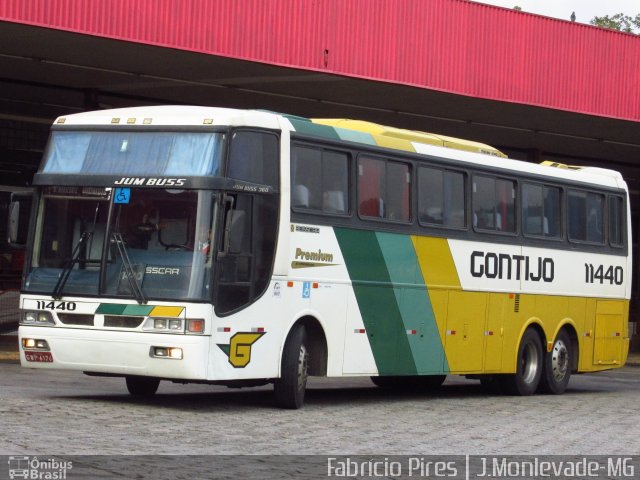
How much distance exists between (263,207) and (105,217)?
5.39 feet

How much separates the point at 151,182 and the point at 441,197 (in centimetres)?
501

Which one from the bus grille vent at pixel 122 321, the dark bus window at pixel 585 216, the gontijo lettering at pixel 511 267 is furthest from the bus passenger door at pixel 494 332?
the bus grille vent at pixel 122 321

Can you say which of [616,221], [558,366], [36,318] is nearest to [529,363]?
[558,366]

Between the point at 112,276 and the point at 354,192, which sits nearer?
the point at 112,276

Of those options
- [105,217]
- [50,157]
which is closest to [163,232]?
[105,217]

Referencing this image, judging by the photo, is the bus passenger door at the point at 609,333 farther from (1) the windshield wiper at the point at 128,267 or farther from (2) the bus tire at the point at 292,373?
(1) the windshield wiper at the point at 128,267

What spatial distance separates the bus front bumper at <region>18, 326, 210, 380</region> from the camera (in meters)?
13.8

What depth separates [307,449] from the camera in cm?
1147

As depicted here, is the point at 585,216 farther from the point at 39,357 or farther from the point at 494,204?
the point at 39,357

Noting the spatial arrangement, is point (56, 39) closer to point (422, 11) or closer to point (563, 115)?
point (422, 11)

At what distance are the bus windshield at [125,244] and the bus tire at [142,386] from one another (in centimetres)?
206

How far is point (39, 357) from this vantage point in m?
14.4

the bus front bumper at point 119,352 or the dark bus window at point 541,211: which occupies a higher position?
the dark bus window at point 541,211

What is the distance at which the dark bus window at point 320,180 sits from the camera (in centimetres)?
1539
